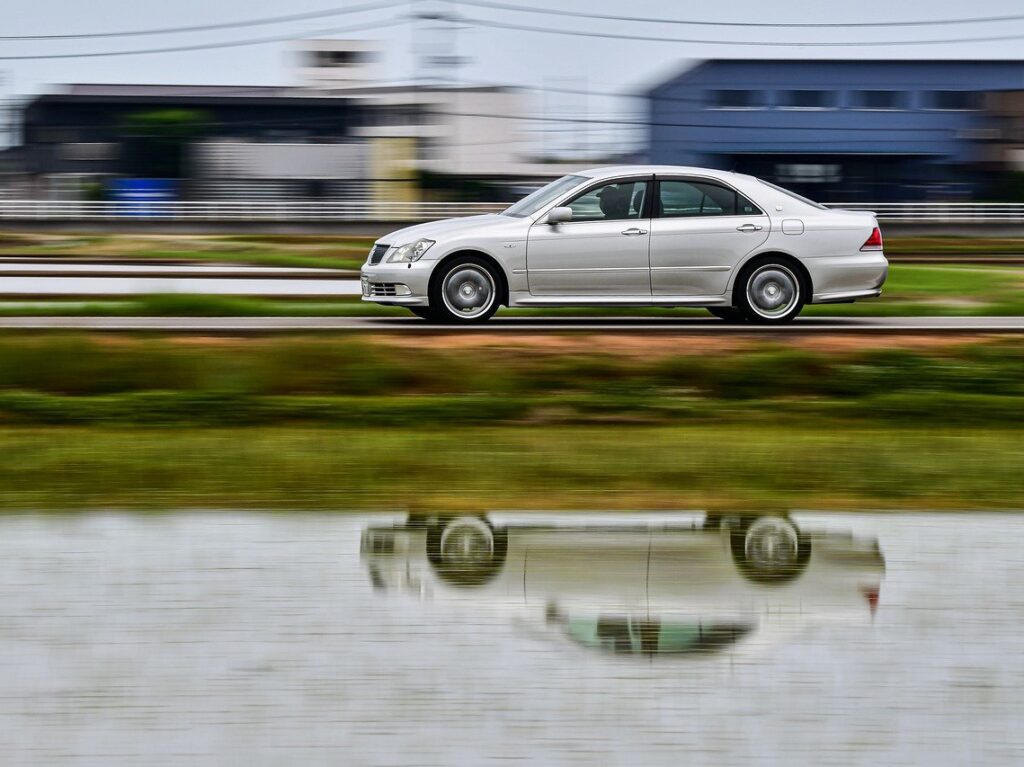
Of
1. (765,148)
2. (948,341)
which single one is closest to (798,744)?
(948,341)

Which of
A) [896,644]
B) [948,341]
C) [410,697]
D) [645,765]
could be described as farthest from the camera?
[948,341]

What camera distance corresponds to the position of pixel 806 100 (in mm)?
73875

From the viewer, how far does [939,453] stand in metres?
8.78

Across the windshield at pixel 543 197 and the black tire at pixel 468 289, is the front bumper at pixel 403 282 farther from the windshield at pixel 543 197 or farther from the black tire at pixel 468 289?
the windshield at pixel 543 197

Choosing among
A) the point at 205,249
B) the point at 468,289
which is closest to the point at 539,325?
the point at 468,289

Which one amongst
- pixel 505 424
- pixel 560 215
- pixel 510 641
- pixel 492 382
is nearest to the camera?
pixel 510 641

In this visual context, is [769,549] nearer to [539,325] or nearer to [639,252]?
[639,252]

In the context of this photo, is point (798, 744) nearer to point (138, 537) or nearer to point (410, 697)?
point (410, 697)

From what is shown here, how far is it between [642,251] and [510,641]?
889cm

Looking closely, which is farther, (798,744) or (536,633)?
(536,633)

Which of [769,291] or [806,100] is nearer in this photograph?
[769,291]

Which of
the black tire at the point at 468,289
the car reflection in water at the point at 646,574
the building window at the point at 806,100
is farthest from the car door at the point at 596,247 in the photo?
the building window at the point at 806,100

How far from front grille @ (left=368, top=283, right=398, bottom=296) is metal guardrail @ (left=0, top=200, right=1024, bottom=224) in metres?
36.3

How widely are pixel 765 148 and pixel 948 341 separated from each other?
6164 centimetres
